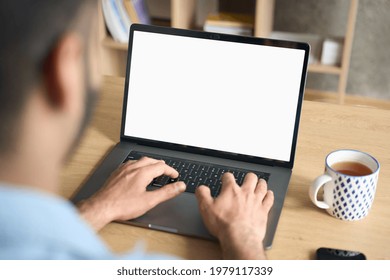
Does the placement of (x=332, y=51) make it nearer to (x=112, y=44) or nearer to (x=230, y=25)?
(x=230, y=25)

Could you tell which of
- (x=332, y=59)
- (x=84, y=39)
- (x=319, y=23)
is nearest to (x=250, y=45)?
(x=84, y=39)

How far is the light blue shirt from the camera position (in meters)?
0.55

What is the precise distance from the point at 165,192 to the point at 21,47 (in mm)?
587

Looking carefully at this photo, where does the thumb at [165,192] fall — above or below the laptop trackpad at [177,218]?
above

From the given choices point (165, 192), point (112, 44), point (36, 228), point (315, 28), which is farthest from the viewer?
point (315, 28)

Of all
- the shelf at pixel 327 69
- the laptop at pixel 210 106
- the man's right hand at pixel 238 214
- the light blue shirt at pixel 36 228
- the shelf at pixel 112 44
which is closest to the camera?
the light blue shirt at pixel 36 228

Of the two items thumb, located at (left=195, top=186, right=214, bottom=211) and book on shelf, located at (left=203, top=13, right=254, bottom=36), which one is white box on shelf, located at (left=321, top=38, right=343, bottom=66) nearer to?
book on shelf, located at (left=203, top=13, right=254, bottom=36)

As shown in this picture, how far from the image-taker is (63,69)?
589 mm

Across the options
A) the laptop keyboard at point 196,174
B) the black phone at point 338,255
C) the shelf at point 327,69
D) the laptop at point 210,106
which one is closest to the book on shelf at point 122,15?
the shelf at point 327,69

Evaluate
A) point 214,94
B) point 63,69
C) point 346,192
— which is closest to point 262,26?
point 214,94

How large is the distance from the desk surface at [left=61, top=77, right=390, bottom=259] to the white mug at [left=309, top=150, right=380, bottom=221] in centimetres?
2

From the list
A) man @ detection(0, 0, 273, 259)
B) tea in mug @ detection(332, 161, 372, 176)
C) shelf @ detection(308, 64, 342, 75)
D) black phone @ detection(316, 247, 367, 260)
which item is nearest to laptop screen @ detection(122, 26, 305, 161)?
tea in mug @ detection(332, 161, 372, 176)

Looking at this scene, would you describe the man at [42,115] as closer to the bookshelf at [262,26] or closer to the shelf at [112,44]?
the bookshelf at [262,26]

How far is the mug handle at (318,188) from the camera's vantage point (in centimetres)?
110
